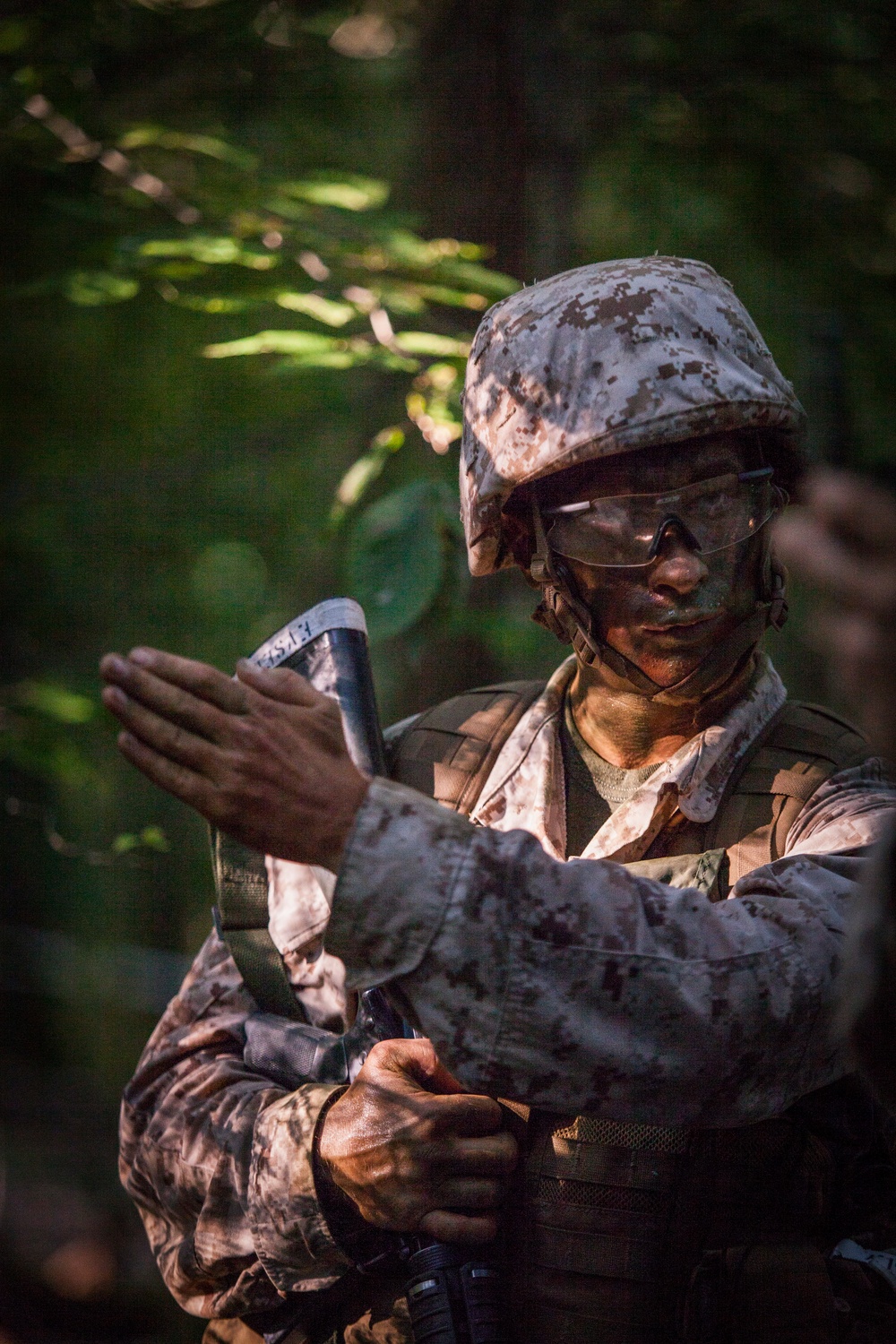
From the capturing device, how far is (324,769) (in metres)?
1.39

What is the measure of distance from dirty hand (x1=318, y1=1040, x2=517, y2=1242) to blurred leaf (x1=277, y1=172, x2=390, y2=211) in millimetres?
2221

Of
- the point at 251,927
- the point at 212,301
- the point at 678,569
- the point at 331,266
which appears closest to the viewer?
the point at 678,569

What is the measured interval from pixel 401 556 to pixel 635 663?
1019 mm

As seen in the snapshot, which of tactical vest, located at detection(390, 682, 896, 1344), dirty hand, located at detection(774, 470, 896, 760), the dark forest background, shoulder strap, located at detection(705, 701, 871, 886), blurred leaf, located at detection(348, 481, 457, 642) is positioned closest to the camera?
dirty hand, located at detection(774, 470, 896, 760)

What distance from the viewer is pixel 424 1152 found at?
65.6 inches

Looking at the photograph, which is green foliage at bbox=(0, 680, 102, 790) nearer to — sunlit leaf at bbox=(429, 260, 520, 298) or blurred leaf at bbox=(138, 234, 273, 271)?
blurred leaf at bbox=(138, 234, 273, 271)

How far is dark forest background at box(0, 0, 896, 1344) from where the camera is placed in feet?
10.1

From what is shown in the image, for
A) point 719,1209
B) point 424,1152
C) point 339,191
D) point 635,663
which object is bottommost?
point 719,1209

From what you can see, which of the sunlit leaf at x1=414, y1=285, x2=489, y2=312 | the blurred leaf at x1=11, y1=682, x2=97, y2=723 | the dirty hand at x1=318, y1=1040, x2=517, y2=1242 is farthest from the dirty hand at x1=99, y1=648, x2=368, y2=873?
the blurred leaf at x1=11, y1=682, x2=97, y2=723

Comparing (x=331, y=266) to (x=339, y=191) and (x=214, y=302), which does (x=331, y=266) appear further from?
(x=214, y=302)

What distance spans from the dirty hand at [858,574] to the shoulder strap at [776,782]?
708 millimetres

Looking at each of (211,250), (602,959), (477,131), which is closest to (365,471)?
(211,250)

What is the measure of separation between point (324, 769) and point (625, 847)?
0.66 metres

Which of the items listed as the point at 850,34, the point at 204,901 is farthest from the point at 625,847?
the point at 204,901
